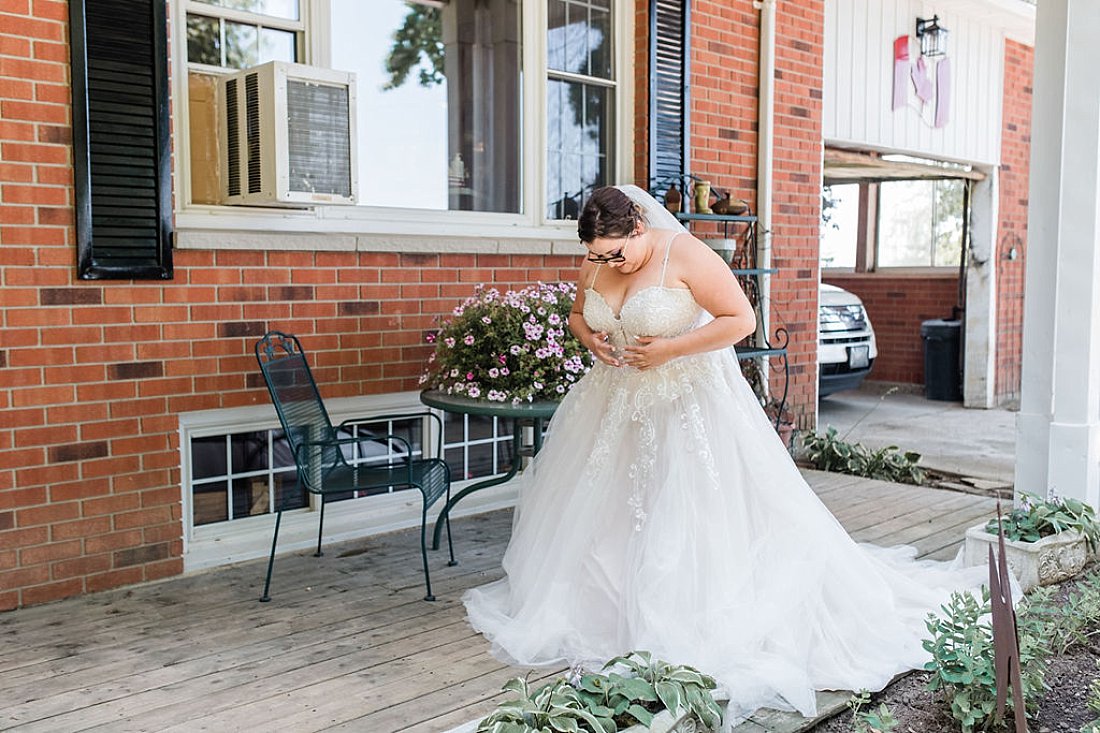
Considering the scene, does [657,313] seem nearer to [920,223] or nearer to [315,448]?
[315,448]

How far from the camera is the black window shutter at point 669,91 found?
587cm

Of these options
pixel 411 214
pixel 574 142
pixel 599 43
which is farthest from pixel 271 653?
pixel 599 43

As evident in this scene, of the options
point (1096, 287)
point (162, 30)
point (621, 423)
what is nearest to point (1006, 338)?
point (1096, 287)

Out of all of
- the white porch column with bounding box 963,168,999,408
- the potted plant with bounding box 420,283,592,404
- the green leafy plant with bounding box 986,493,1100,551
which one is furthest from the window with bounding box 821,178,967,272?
the potted plant with bounding box 420,283,592,404

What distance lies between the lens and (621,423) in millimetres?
3701

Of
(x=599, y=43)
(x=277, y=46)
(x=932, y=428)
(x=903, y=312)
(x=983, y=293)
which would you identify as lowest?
(x=932, y=428)

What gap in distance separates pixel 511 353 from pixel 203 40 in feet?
6.09

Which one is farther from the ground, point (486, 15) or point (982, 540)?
point (486, 15)

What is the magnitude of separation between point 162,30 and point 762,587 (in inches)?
121

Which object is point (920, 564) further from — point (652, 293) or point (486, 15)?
point (486, 15)

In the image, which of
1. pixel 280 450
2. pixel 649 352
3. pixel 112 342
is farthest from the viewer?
pixel 280 450

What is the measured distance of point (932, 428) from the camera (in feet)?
28.5

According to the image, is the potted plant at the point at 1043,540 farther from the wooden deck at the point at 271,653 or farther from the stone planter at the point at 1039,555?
the wooden deck at the point at 271,653

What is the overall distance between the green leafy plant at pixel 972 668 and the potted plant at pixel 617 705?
2.23ft
